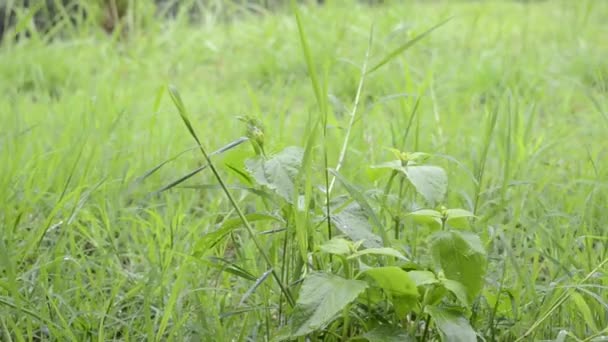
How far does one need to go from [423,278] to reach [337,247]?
12cm

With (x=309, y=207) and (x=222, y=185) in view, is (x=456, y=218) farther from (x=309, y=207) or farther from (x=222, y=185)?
(x=222, y=185)

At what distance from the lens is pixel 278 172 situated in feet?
3.49

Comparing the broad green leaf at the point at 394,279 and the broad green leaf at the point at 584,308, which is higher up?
the broad green leaf at the point at 394,279

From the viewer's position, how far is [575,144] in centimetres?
211

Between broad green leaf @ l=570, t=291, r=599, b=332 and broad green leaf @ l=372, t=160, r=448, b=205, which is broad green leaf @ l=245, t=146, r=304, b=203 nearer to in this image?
broad green leaf @ l=372, t=160, r=448, b=205

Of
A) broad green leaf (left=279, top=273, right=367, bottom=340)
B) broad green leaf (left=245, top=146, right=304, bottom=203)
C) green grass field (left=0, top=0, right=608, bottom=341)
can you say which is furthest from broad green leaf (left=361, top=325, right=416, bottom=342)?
broad green leaf (left=245, top=146, right=304, bottom=203)

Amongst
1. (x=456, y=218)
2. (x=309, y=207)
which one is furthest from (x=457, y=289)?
(x=309, y=207)

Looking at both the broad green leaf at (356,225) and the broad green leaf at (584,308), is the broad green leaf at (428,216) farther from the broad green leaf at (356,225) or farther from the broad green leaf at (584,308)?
the broad green leaf at (584,308)

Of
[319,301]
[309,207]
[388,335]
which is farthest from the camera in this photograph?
[309,207]

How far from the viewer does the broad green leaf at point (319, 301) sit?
95 centimetres

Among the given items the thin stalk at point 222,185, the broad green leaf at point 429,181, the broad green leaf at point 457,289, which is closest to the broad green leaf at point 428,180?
the broad green leaf at point 429,181

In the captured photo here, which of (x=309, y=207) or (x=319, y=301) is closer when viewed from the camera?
(x=319, y=301)

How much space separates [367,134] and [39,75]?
1491 mm

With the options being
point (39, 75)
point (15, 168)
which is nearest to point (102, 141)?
point (15, 168)
